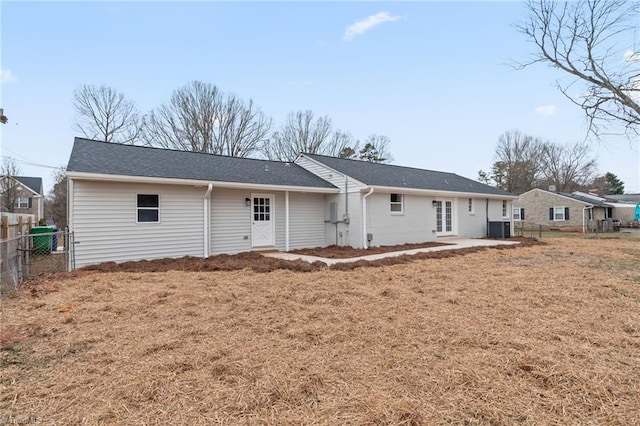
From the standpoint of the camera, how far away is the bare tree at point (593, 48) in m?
11.5

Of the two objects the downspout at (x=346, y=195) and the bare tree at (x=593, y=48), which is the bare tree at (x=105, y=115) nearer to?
the downspout at (x=346, y=195)

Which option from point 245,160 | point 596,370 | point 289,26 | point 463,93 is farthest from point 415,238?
point 596,370

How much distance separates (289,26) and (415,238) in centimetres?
988

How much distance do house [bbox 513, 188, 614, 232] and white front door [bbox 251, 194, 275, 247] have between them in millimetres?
21919

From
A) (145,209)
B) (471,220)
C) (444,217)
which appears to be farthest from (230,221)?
(471,220)

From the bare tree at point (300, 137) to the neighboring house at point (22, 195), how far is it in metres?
19.5

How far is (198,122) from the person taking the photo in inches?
1016

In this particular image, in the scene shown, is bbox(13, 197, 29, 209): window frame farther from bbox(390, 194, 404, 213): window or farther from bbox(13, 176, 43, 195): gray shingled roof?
bbox(390, 194, 404, 213): window

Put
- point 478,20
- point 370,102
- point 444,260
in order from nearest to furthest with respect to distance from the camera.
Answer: point 444,260, point 478,20, point 370,102

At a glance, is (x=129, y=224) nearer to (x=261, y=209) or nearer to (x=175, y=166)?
(x=175, y=166)

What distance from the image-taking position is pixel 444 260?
1012cm

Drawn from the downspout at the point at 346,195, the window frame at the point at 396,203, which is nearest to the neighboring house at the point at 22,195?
the downspout at the point at 346,195

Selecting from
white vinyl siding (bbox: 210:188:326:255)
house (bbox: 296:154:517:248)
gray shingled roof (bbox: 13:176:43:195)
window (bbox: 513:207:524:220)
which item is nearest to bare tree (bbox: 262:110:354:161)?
house (bbox: 296:154:517:248)

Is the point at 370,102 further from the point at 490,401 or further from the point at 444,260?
the point at 490,401
